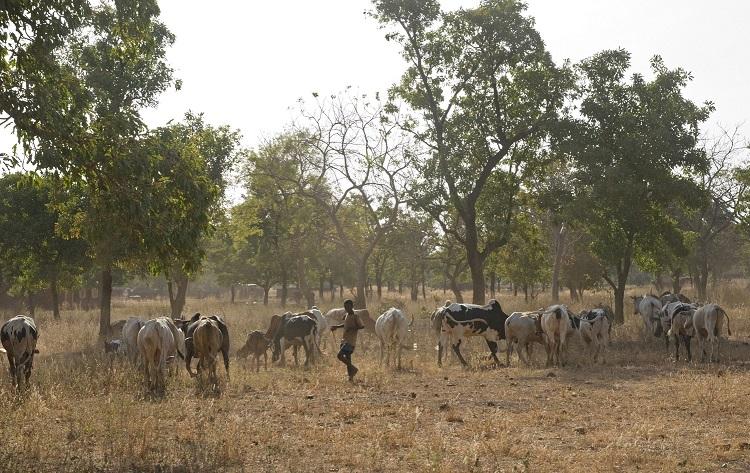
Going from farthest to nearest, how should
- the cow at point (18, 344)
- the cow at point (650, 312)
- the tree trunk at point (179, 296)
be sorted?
1. the tree trunk at point (179, 296)
2. the cow at point (650, 312)
3. the cow at point (18, 344)

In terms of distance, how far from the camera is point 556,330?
19.6m

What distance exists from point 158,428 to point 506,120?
881 inches

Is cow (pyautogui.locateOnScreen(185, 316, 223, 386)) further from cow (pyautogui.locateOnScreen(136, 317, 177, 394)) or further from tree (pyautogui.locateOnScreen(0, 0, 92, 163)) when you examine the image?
tree (pyautogui.locateOnScreen(0, 0, 92, 163))

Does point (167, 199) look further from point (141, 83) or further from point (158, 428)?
point (141, 83)

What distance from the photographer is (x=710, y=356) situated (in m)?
20.0

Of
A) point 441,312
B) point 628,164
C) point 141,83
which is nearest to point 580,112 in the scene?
point 628,164

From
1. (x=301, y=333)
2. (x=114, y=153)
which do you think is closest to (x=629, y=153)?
(x=301, y=333)

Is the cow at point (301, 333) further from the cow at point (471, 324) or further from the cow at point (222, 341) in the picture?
the cow at point (471, 324)

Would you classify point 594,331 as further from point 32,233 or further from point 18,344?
point 32,233

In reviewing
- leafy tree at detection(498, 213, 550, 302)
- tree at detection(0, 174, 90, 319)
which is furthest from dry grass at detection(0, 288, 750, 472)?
leafy tree at detection(498, 213, 550, 302)

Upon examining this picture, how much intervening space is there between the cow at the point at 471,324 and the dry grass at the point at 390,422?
120 inches

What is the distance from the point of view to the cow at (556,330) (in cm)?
1955

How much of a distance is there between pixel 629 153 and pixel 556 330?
33.3 ft

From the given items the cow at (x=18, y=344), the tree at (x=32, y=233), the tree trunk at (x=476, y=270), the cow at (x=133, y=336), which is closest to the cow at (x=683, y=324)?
the tree trunk at (x=476, y=270)
